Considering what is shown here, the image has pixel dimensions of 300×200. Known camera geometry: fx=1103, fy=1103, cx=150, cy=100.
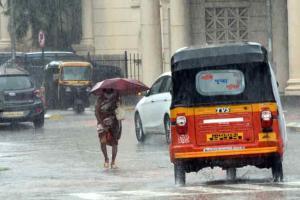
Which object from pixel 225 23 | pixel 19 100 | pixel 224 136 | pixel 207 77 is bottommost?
pixel 19 100

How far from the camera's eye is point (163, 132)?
2556cm

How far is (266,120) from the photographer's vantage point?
16.2 m

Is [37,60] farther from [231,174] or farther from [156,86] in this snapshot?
[231,174]

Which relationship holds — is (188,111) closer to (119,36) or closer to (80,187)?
(80,187)

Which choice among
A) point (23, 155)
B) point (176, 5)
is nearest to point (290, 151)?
point (23, 155)

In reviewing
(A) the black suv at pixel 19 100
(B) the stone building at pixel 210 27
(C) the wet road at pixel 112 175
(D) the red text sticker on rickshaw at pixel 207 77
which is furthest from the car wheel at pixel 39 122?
(D) the red text sticker on rickshaw at pixel 207 77

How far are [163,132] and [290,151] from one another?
166 inches

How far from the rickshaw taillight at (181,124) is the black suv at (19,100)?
16813mm

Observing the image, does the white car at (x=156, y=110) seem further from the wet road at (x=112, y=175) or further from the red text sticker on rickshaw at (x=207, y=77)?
the red text sticker on rickshaw at (x=207, y=77)

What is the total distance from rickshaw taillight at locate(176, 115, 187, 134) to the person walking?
4212mm

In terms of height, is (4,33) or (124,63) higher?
(4,33)

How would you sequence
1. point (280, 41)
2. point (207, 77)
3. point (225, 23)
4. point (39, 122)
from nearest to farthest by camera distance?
point (207, 77), point (39, 122), point (280, 41), point (225, 23)

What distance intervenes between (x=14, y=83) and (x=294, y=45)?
9.52 meters

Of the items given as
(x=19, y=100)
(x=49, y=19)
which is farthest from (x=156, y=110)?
(x=49, y=19)
